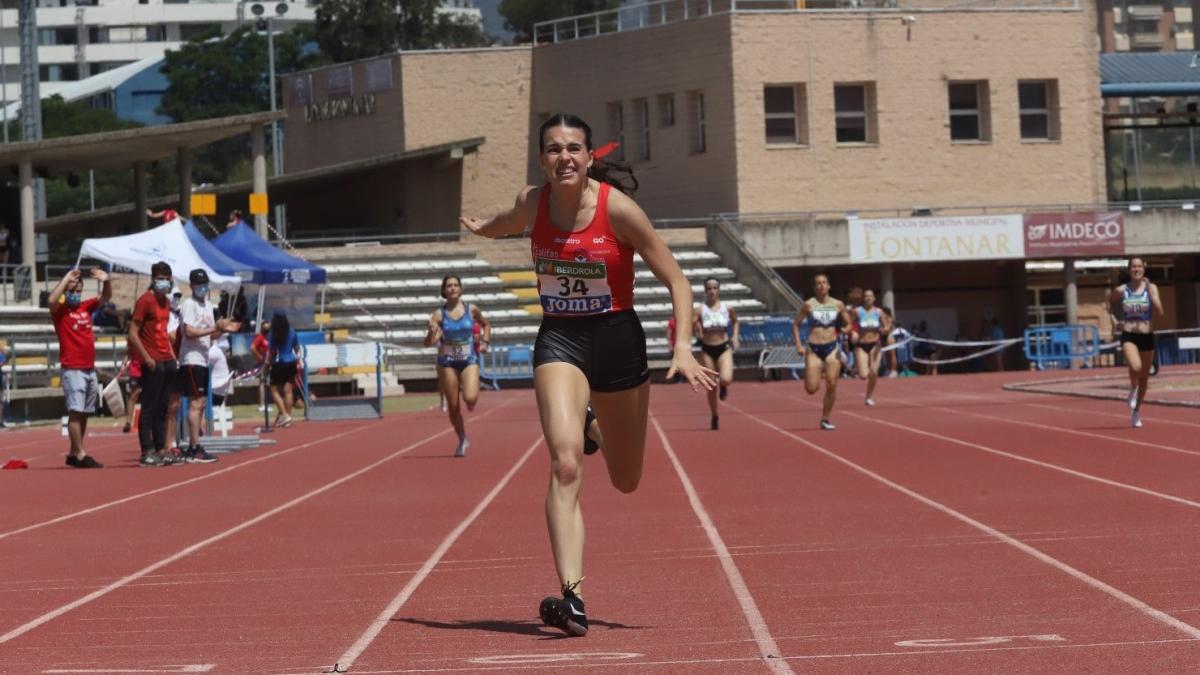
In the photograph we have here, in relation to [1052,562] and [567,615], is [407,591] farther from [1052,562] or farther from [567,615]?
[1052,562]

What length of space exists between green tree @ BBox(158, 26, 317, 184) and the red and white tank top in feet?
302

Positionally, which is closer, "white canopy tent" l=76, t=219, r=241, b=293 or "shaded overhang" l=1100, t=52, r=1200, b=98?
"white canopy tent" l=76, t=219, r=241, b=293

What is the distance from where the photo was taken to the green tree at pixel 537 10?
316ft

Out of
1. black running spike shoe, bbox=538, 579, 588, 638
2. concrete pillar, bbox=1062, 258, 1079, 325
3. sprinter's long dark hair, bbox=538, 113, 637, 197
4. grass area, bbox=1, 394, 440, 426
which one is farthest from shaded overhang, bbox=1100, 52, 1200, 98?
black running spike shoe, bbox=538, 579, 588, 638

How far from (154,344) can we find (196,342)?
1.35 ft

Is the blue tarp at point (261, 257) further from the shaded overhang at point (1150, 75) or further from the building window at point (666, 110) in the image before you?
the shaded overhang at point (1150, 75)

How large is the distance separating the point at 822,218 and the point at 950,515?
36.9 metres

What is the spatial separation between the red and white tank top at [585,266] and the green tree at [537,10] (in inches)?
3493

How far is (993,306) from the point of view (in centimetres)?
5109

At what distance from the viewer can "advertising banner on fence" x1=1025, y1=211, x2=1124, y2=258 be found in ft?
157

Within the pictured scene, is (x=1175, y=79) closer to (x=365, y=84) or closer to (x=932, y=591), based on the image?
(x=365, y=84)

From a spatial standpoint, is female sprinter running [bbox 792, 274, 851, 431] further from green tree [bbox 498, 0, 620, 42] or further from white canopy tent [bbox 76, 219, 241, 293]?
green tree [bbox 498, 0, 620, 42]

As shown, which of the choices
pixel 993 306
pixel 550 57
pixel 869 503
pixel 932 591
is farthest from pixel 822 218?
pixel 932 591

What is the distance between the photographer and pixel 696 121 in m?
51.3
